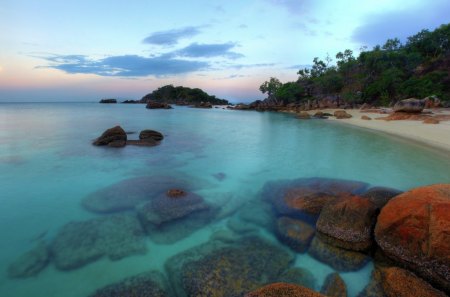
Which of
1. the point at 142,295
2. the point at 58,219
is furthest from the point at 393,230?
the point at 58,219

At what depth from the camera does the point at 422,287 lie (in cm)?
368

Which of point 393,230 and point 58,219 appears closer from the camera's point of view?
point 393,230

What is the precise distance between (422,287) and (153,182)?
7.90 metres

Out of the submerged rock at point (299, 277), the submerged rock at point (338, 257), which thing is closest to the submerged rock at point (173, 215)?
the submerged rock at point (299, 277)

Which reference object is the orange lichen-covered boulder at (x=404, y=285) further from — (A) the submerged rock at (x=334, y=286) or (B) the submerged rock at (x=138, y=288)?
(B) the submerged rock at (x=138, y=288)

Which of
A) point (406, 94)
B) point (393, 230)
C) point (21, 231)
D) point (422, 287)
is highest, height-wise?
point (406, 94)

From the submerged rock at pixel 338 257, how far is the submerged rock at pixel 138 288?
299 cm

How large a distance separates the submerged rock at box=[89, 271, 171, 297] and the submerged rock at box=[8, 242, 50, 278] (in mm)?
1627

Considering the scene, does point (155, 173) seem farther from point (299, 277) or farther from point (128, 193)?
point (299, 277)

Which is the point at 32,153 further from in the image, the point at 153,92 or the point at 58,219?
the point at 153,92

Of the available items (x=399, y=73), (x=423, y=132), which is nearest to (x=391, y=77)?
(x=399, y=73)

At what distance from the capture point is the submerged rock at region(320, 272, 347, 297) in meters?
4.04

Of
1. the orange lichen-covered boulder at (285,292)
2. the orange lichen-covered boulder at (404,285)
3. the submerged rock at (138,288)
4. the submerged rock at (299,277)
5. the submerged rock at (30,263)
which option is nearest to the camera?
the orange lichen-covered boulder at (285,292)

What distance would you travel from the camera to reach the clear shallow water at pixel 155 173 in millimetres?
4652
